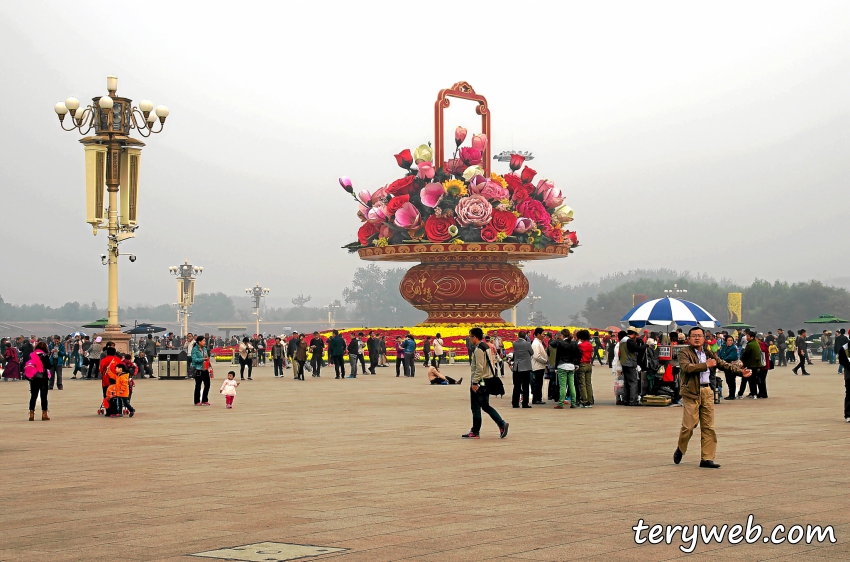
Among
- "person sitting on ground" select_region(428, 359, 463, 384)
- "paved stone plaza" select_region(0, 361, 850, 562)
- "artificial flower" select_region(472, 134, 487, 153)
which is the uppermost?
"artificial flower" select_region(472, 134, 487, 153)

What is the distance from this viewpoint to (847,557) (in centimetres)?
747

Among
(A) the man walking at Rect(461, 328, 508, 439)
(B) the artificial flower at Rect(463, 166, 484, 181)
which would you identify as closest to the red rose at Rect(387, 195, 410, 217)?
(B) the artificial flower at Rect(463, 166, 484, 181)

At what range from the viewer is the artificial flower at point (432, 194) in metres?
50.3

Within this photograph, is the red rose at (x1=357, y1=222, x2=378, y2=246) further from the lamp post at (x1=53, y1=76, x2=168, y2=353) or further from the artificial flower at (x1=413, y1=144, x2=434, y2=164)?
the lamp post at (x1=53, y1=76, x2=168, y2=353)

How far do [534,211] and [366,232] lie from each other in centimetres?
811

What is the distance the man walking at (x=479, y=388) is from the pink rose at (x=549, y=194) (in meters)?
37.5

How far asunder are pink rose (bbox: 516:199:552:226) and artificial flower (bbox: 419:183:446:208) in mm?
4104

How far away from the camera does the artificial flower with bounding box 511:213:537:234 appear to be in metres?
51.1

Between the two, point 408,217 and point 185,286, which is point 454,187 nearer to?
point 408,217

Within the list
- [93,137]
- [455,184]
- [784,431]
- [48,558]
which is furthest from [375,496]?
[455,184]

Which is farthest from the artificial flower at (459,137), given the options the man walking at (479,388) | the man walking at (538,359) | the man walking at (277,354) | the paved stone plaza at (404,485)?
the man walking at (479,388)

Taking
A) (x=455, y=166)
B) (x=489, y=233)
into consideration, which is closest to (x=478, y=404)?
(x=489, y=233)

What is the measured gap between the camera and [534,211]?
171ft

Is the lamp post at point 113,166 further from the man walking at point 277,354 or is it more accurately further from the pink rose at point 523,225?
the pink rose at point 523,225
